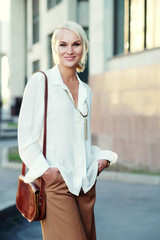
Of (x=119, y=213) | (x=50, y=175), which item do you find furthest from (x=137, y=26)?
(x=50, y=175)

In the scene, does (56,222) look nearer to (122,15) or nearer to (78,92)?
(78,92)

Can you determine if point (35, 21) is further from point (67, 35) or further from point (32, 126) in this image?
point (32, 126)

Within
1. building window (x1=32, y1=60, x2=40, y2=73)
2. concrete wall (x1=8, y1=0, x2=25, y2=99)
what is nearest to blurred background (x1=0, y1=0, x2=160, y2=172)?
building window (x1=32, y1=60, x2=40, y2=73)

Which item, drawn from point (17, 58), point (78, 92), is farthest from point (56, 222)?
point (17, 58)

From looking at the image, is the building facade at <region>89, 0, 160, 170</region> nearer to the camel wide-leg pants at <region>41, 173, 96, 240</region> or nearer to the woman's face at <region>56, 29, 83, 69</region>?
the woman's face at <region>56, 29, 83, 69</region>

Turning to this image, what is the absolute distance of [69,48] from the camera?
263cm

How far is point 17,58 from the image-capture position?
1389 inches

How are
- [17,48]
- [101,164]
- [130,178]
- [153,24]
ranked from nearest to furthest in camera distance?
[101,164] → [130,178] → [153,24] → [17,48]

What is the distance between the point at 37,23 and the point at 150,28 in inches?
644

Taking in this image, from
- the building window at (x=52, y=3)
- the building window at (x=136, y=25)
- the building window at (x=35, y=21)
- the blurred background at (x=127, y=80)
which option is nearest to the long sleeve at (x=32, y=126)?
the blurred background at (x=127, y=80)

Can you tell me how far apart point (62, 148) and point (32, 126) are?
22 cm

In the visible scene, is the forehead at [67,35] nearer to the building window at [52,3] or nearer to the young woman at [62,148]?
the young woman at [62,148]

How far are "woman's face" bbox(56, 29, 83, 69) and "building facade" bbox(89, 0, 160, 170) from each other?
6.84 meters

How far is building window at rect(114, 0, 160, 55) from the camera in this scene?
406 inches
